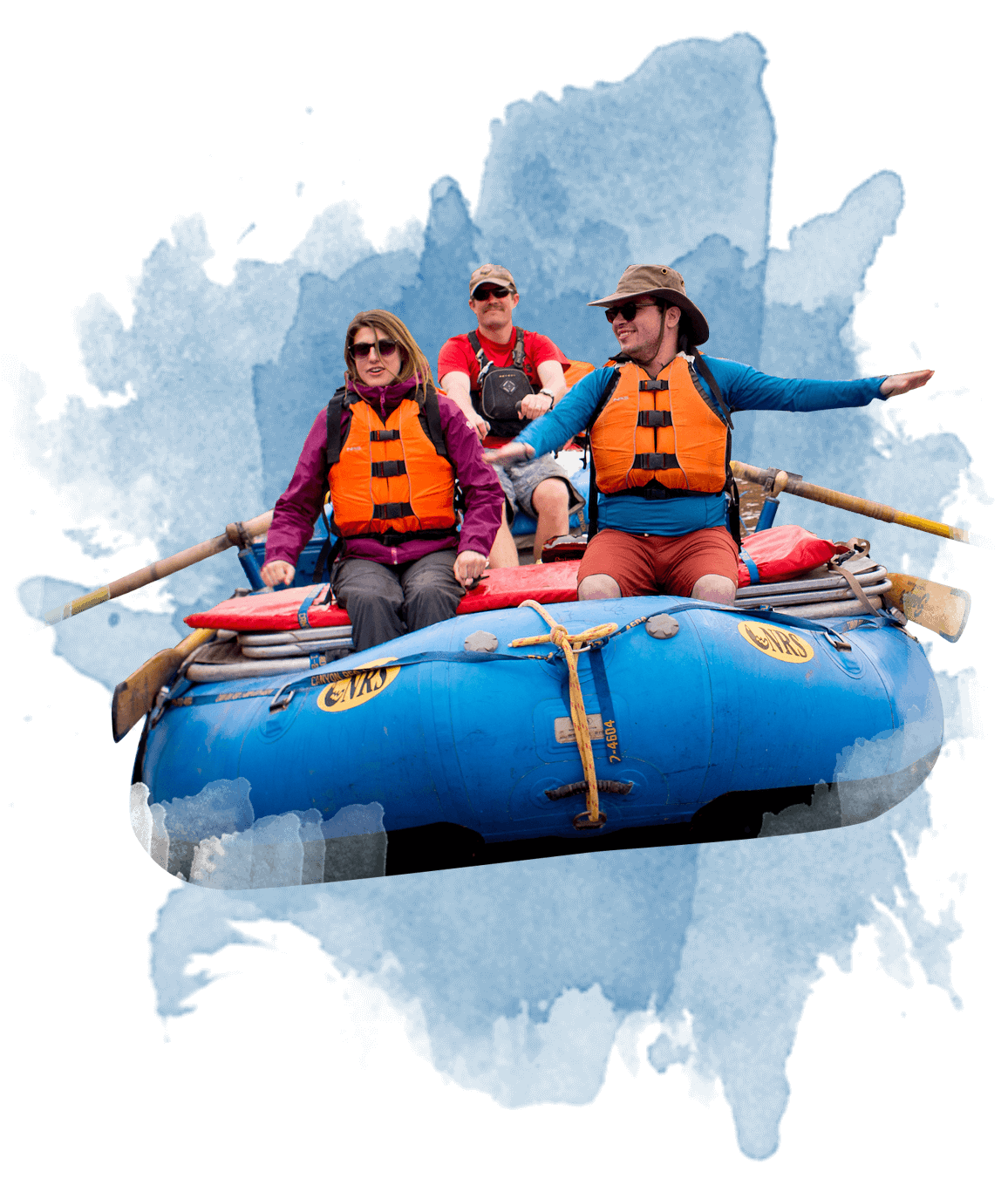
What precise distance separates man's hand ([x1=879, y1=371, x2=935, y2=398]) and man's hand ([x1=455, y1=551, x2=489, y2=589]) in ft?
4.19

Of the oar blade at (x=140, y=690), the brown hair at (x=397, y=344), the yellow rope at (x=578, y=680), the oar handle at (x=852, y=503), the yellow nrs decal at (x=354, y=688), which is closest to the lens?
the yellow rope at (x=578, y=680)

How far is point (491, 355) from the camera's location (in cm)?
422

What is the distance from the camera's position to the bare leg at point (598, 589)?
256 cm

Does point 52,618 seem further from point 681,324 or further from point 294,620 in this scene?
point 681,324

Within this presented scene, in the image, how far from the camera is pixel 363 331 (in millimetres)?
2725

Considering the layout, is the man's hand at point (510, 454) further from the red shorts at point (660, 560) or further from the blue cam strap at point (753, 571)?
the blue cam strap at point (753, 571)

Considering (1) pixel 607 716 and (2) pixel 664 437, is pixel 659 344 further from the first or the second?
(1) pixel 607 716

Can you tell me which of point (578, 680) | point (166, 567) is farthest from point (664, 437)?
point (166, 567)

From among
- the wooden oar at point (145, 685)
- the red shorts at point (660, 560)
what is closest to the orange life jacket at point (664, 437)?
the red shorts at point (660, 560)

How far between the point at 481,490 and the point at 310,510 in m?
0.59

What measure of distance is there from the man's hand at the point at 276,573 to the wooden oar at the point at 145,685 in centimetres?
Result: 29

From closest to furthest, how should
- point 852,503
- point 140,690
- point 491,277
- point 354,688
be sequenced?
1. point 354,688
2. point 140,690
3. point 852,503
4. point 491,277

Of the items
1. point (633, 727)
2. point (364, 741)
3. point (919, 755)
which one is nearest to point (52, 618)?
point (364, 741)

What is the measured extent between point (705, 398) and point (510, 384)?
1.61m
